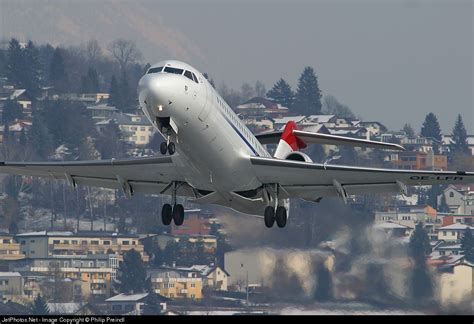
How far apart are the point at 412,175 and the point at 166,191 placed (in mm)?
7363

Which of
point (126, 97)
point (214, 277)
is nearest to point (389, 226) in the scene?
point (214, 277)

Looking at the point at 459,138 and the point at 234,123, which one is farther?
the point at 459,138

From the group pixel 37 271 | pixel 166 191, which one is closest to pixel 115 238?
pixel 37 271

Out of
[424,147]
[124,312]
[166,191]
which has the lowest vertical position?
[124,312]

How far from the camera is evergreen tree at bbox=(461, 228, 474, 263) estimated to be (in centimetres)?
5839

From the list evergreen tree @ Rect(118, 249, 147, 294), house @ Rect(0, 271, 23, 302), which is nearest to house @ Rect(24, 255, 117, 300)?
evergreen tree @ Rect(118, 249, 147, 294)

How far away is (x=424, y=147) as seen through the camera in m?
96.3

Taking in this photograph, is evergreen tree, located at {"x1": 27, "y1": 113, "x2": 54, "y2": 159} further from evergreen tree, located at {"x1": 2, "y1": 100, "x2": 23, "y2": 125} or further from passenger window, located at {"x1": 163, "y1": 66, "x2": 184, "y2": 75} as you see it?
passenger window, located at {"x1": 163, "y1": 66, "x2": 184, "y2": 75}

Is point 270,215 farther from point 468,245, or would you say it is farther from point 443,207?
point 443,207

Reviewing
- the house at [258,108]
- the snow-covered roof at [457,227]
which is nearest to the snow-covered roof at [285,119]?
the house at [258,108]

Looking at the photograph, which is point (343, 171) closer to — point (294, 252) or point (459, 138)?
point (294, 252)

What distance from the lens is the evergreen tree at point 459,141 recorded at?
312 feet

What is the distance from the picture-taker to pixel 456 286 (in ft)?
161

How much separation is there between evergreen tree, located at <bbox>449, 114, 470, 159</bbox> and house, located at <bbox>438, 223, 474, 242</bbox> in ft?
74.2
